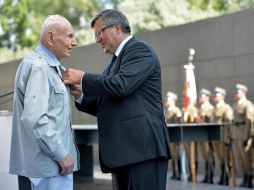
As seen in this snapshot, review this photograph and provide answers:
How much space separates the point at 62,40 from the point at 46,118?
1.48 ft

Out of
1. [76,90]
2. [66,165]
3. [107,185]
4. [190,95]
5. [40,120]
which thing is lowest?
[107,185]

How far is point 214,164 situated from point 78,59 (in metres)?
7.71

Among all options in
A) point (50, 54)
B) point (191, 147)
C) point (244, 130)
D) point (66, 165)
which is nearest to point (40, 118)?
point (66, 165)

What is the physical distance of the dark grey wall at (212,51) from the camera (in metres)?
11.5

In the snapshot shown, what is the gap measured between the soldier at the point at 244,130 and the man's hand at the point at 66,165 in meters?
7.05

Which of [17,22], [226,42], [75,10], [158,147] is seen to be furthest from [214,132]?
[17,22]

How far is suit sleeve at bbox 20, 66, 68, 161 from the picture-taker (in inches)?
105

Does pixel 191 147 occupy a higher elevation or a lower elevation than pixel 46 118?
lower

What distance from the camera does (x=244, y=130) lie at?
31.4 ft

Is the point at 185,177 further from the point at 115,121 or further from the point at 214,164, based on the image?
the point at 115,121

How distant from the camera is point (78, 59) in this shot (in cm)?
1703

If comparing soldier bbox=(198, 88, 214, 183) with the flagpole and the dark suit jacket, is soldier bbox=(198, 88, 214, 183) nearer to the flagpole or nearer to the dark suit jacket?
the flagpole

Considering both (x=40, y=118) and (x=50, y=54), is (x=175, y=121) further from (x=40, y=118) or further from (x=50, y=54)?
(x=40, y=118)

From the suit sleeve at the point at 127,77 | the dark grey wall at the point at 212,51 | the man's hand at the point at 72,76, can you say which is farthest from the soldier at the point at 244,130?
the man's hand at the point at 72,76
